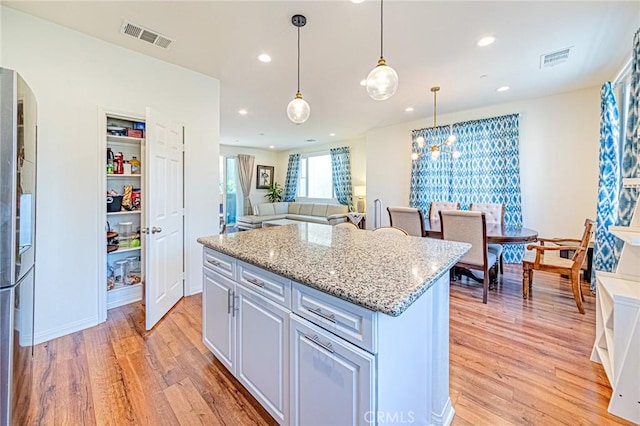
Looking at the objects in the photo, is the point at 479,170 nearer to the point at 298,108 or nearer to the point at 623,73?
the point at 623,73

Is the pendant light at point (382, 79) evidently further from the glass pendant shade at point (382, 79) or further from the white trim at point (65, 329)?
the white trim at point (65, 329)

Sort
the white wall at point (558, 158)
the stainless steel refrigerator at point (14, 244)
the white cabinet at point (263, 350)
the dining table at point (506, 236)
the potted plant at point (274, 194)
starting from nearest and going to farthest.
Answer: the stainless steel refrigerator at point (14, 244) → the white cabinet at point (263, 350) → the dining table at point (506, 236) → the white wall at point (558, 158) → the potted plant at point (274, 194)

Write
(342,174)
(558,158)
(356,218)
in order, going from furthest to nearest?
(342,174) < (356,218) < (558,158)

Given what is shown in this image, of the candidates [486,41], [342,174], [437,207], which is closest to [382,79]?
[486,41]

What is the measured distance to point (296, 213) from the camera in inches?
331

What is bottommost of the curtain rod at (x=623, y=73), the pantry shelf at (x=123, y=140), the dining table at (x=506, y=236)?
the dining table at (x=506, y=236)

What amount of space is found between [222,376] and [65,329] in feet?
5.56

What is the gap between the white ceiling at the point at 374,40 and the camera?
2.16 m

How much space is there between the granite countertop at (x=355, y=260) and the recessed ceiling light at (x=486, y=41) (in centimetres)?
211

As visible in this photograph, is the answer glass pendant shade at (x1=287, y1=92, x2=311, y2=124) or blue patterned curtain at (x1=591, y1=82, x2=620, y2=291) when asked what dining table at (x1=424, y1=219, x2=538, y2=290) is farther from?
glass pendant shade at (x1=287, y1=92, x2=311, y2=124)

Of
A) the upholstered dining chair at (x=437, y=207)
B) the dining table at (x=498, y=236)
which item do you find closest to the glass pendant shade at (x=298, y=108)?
the dining table at (x=498, y=236)

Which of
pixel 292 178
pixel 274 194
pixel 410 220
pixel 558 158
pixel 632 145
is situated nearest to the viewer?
pixel 632 145

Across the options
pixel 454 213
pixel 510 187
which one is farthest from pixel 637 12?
pixel 510 187

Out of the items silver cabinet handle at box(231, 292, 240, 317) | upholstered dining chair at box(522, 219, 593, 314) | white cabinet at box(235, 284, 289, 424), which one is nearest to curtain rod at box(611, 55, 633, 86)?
upholstered dining chair at box(522, 219, 593, 314)
